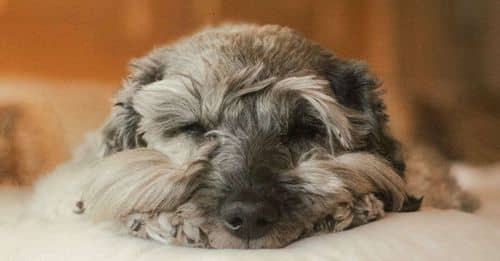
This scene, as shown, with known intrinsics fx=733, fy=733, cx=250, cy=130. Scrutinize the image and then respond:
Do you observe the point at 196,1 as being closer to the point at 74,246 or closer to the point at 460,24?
the point at 460,24

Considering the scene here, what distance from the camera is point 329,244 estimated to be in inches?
54.6

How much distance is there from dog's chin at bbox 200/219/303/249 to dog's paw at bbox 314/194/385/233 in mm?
111

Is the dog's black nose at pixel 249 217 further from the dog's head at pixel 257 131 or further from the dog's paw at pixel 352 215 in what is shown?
the dog's paw at pixel 352 215

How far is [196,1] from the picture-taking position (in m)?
2.65

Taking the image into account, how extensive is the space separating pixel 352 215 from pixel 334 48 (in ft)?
3.75

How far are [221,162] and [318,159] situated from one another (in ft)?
0.74

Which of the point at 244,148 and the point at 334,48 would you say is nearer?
the point at 244,148

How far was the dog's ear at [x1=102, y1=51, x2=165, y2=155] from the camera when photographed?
1886 millimetres

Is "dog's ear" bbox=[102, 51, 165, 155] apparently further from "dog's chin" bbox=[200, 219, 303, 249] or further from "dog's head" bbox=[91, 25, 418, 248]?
"dog's chin" bbox=[200, 219, 303, 249]

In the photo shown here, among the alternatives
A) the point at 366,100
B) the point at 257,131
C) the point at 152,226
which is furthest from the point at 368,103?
the point at 152,226

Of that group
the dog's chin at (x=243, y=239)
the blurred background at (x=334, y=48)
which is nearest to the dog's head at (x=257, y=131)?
the dog's chin at (x=243, y=239)

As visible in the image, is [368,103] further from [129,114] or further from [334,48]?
[334,48]

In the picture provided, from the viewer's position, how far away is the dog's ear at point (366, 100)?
181cm

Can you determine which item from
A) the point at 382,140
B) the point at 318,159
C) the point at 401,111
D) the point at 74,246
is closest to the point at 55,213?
the point at 74,246
